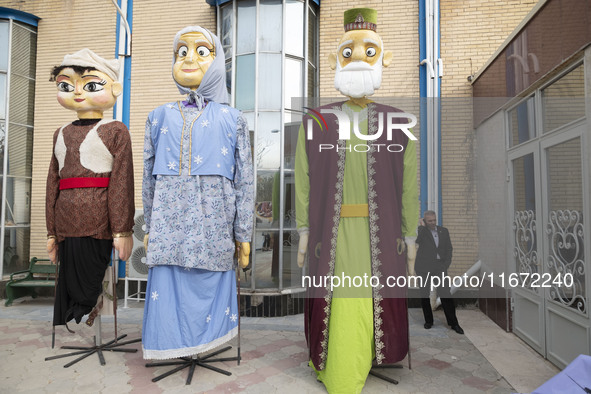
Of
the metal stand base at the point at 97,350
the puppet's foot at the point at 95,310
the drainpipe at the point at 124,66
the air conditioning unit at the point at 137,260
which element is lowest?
the metal stand base at the point at 97,350

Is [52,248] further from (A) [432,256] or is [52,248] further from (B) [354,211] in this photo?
(A) [432,256]

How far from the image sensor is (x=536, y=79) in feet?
10.9

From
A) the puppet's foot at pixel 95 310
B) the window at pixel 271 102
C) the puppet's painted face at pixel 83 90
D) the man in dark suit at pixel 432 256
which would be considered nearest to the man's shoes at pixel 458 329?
the man in dark suit at pixel 432 256

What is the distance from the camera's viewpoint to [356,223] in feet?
8.68

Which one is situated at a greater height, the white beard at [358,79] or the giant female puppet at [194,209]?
the white beard at [358,79]

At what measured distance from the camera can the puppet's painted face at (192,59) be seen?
2836 mm

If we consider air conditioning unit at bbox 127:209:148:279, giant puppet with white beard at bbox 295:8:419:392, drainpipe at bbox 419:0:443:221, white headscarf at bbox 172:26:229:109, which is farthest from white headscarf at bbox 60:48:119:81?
drainpipe at bbox 419:0:443:221

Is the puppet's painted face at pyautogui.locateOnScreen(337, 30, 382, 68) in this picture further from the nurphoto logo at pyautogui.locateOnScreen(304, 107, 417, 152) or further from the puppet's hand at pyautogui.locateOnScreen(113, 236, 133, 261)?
the puppet's hand at pyautogui.locateOnScreen(113, 236, 133, 261)

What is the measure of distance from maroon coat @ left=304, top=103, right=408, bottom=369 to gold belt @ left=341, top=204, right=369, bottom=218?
0.04m

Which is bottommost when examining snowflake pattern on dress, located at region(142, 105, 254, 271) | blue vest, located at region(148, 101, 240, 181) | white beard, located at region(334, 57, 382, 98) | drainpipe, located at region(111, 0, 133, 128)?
snowflake pattern on dress, located at region(142, 105, 254, 271)

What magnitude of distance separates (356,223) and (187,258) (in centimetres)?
122

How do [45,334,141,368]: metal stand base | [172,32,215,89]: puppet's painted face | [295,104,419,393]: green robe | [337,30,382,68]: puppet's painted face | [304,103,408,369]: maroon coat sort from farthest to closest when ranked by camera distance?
[45,334,141,368]: metal stand base
[172,32,215,89]: puppet's painted face
[337,30,382,68]: puppet's painted face
[304,103,408,369]: maroon coat
[295,104,419,393]: green robe

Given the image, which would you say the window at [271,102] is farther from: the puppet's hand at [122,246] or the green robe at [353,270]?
the green robe at [353,270]

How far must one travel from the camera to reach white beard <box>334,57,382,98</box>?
2.68m
